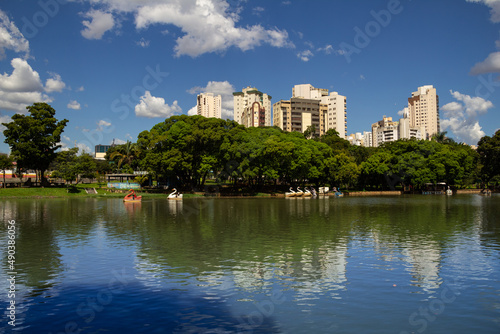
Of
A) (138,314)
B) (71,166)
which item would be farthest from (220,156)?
(138,314)

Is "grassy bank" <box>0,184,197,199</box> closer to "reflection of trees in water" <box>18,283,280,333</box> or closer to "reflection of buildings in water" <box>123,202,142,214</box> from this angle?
"reflection of buildings in water" <box>123,202,142,214</box>

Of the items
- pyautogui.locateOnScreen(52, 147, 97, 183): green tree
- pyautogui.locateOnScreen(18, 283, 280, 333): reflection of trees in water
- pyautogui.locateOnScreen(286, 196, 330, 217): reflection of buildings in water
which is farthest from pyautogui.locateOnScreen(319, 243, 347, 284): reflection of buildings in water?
pyautogui.locateOnScreen(52, 147, 97, 183): green tree

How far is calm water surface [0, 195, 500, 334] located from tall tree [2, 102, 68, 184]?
59.9 meters

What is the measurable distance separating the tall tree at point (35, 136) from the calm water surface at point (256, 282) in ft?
197

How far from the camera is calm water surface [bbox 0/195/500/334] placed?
10016mm

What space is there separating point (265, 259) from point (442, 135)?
123 m

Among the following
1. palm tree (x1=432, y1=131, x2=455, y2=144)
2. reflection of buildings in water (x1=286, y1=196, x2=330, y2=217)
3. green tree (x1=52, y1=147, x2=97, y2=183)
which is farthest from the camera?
palm tree (x1=432, y1=131, x2=455, y2=144)

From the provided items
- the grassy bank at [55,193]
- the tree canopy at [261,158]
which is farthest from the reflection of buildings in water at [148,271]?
the grassy bank at [55,193]

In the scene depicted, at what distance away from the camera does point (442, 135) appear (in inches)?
4838

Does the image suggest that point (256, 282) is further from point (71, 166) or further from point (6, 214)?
point (71, 166)

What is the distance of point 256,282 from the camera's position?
44.1ft

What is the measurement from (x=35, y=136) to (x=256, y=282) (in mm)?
78055

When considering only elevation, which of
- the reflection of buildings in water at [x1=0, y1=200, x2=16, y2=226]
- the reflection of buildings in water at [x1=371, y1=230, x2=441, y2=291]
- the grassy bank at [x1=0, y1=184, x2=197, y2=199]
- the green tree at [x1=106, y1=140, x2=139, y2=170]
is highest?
the green tree at [x1=106, y1=140, x2=139, y2=170]

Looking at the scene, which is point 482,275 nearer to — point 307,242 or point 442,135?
point 307,242
